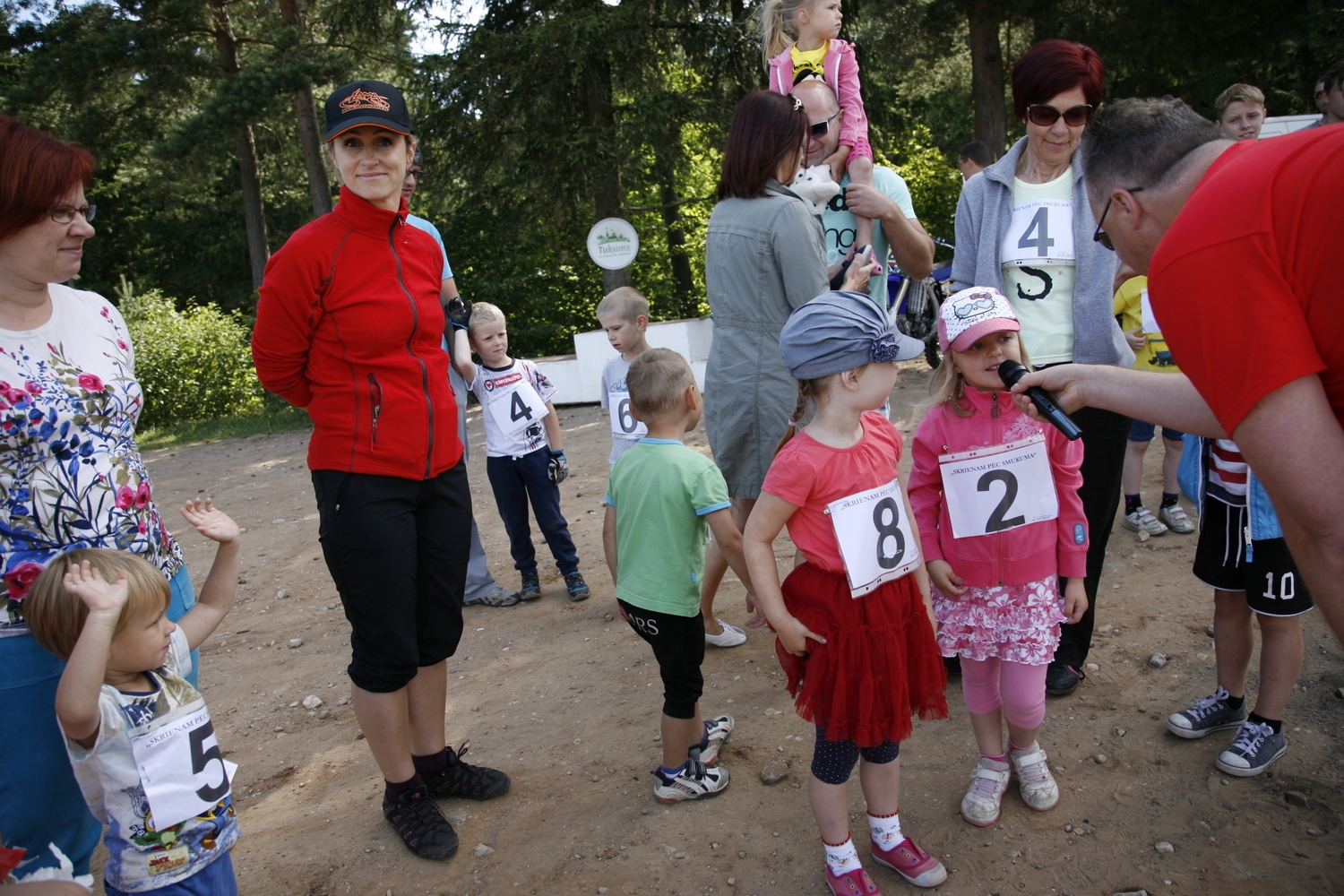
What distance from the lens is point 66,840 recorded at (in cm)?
231

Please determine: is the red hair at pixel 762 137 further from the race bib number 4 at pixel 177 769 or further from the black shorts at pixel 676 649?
the race bib number 4 at pixel 177 769

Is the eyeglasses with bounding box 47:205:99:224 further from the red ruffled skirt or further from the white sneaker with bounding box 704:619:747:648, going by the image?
the white sneaker with bounding box 704:619:747:648

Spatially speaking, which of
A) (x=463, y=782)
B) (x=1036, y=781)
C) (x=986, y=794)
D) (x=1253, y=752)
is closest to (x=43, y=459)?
(x=463, y=782)

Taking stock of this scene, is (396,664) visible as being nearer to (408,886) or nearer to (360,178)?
(408,886)

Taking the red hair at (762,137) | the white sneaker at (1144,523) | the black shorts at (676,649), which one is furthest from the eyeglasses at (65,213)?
the white sneaker at (1144,523)

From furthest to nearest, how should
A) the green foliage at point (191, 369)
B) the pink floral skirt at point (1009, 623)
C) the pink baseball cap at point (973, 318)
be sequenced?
the green foliage at point (191, 369) < the pink floral skirt at point (1009, 623) < the pink baseball cap at point (973, 318)

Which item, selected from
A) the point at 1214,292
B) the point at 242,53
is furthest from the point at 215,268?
the point at 1214,292

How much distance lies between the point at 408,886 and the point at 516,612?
230 centimetres

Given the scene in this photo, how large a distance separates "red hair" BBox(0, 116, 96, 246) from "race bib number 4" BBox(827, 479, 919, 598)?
2.04 m

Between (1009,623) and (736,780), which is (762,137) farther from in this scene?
(736,780)

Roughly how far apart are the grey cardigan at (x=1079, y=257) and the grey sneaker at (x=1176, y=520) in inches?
87.0

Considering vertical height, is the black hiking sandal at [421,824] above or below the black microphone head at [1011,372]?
below

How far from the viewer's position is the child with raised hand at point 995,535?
276cm

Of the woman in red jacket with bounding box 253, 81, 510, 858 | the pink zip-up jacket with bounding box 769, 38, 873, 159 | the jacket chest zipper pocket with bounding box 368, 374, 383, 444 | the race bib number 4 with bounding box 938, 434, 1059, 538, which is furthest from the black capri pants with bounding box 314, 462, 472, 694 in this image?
the pink zip-up jacket with bounding box 769, 38, 873, 159
